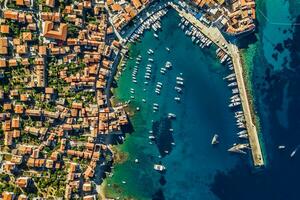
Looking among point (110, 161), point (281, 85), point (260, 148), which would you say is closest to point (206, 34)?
point (281, 85)

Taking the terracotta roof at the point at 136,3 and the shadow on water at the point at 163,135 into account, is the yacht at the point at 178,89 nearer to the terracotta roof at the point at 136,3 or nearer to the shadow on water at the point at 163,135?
the shadow on water at the point at 163,135

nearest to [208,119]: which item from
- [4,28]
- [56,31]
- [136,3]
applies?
[136,3]

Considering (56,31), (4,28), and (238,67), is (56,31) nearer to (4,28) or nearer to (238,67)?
(4,28)

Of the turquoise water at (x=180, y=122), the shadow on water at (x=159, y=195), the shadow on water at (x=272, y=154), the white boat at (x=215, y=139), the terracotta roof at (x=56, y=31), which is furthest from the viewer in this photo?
the shadow on water at (x=272, y=154)

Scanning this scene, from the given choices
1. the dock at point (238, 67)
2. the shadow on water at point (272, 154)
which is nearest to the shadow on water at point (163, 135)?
the shadow on water at point (272, 154)

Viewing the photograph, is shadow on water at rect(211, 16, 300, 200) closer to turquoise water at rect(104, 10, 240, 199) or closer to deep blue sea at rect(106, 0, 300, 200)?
deep blue sea at rect(106, 0, 300, 200)

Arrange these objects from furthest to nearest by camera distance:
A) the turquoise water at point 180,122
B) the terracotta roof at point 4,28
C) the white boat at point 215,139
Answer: the white boat at point 215,139, the turquoise water at point 180,122, the terracotta roof at point 4,28
